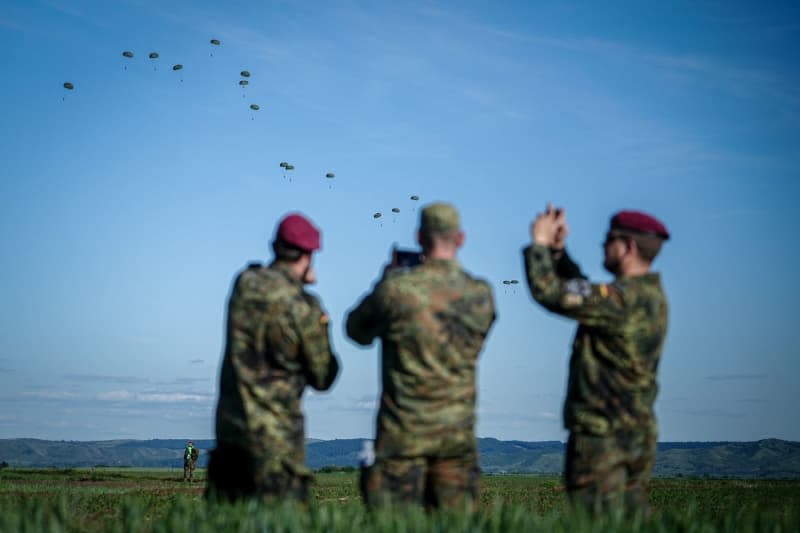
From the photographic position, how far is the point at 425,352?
27.3ft

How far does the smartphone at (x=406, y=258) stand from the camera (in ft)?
28.5

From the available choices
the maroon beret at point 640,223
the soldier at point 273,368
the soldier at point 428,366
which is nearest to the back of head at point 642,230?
the maroon beret at point 640,223

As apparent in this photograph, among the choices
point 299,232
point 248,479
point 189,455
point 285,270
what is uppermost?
point 299,232

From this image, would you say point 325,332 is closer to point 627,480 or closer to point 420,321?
point 420,321

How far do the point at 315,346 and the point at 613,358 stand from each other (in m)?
2.24

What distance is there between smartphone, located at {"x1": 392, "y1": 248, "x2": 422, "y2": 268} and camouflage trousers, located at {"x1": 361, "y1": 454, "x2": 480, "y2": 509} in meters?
1.45

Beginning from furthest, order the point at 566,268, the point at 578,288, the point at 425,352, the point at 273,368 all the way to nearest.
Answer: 1. the point at 566,268
2. the point at 273,368
3. the point at 578,288
4. the point at 425,352

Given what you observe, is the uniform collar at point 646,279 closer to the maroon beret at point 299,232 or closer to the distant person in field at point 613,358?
the distant person in field at point 613,358

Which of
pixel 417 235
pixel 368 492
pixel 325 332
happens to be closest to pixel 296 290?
pixel 325 332

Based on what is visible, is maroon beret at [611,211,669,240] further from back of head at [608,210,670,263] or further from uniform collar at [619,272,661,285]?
uniform collar at [619,272,661,285]

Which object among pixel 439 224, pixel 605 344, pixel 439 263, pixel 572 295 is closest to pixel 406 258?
pixel 439 263

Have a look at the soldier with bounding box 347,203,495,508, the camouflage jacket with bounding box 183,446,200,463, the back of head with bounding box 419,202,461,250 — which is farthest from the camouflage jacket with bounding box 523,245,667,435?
the camouflage jacket with bounding box 183,446,200,463

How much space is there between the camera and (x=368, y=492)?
27.7ft

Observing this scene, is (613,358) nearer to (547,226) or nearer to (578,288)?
(578,288)
